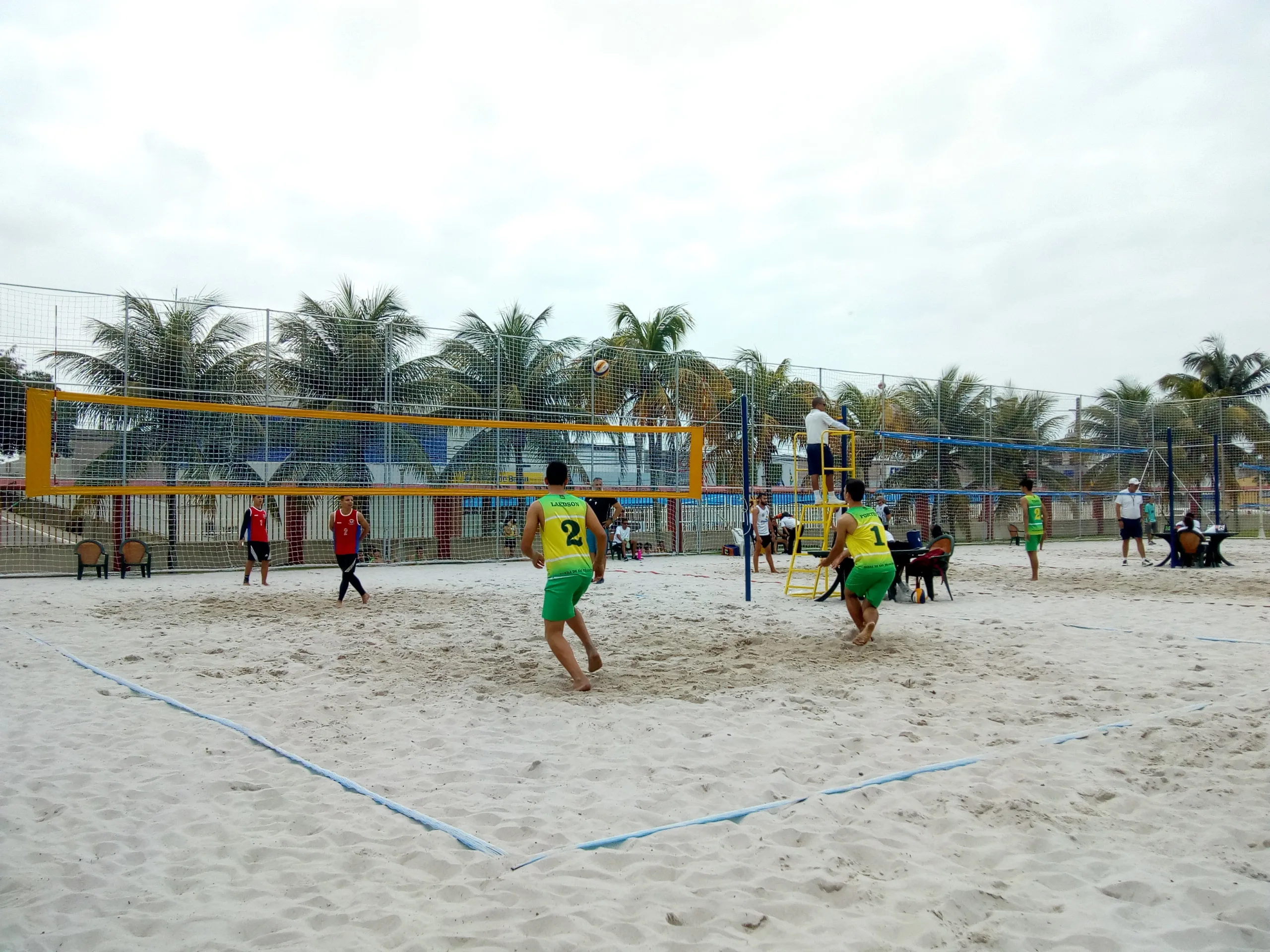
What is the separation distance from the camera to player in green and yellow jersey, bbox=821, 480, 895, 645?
6652 millimetres

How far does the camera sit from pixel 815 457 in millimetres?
10047

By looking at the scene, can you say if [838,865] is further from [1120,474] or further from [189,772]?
[1120,474]

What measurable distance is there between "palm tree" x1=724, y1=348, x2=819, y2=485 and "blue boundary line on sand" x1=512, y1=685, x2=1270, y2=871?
1436 cm

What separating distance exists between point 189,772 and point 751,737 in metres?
2.60

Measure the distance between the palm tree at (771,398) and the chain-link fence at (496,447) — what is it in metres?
0.04

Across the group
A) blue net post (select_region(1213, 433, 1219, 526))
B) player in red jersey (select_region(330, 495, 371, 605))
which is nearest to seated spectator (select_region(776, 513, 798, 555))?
blue net post (select_region(1213, 433, 1219, 526))

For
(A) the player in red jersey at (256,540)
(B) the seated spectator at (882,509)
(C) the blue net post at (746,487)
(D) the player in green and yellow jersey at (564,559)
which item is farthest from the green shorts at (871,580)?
(A) the player in red jersey at (256,540)

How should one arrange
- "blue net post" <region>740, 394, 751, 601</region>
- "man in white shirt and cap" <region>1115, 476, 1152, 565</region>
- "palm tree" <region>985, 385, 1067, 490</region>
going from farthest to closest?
"palm tree" <region>985, 385, 1067, 490</region>
"man in white shirt and cap" <region>1115, 476, 1152, 565</region>
"blue net post" <region>740, 394, 751, 601</region>

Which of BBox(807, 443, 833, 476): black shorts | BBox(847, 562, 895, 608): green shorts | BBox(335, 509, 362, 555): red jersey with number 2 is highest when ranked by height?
BBox(807, 443, 833, 476): black shorts

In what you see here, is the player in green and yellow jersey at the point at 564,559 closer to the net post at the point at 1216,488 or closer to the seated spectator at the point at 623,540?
the seated spectator at the point at 623,540

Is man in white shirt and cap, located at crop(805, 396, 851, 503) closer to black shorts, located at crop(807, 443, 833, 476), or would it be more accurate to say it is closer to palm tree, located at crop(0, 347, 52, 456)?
black shorts, located at crop(807, 443, 833, 476)

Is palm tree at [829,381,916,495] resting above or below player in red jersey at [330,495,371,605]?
above

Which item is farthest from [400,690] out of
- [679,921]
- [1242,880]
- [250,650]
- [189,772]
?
[1242,880]

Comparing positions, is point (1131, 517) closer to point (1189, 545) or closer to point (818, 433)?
point (1189, 545)
